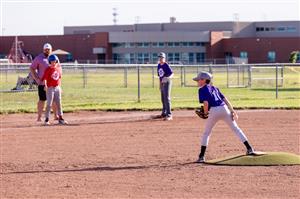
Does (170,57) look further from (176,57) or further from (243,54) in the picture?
(243,54)

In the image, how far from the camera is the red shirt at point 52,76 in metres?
Result: 18.6

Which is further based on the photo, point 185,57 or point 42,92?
point 185,57

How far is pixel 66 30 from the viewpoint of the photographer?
364ft

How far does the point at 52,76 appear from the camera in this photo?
1862 cm

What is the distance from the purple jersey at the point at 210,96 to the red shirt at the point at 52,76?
22.9ft

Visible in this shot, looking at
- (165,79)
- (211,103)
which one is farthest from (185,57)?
(211,103)

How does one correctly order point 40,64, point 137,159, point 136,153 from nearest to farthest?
point 137,159
point 136,153
point 40,64

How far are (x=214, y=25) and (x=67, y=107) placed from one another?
7524 cm

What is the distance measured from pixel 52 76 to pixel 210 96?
23.3ft

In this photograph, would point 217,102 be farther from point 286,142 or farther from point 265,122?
point 265,122

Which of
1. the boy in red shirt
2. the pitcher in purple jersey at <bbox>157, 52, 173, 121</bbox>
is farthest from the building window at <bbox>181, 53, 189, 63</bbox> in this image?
the boy in red shirt

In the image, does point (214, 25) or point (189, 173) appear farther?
point (214, 25)

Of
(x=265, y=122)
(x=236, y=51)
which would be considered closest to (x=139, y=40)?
(x=236, y=51)

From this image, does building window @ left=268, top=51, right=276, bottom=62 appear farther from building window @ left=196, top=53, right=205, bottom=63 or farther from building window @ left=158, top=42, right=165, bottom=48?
building window @ left=158, top=42, right=165, bottom=48
